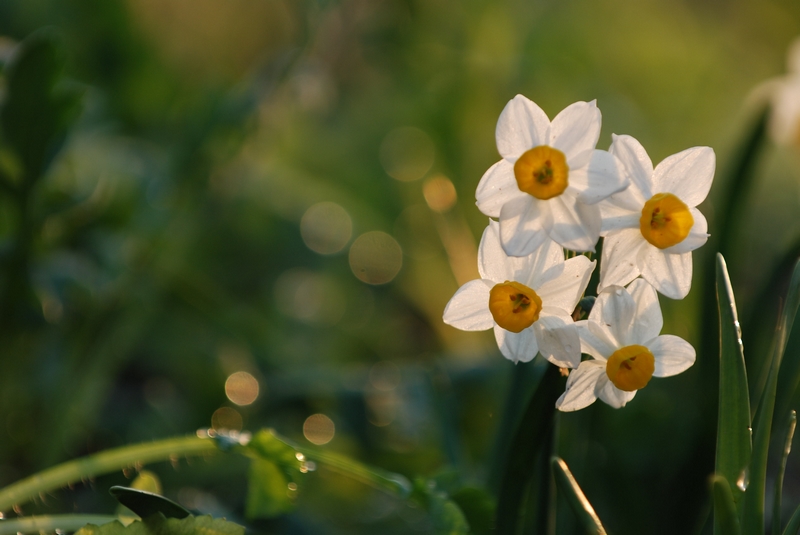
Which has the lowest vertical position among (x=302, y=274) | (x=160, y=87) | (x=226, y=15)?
(x=302, y=274)

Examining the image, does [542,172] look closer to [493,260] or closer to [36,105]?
[493,260]

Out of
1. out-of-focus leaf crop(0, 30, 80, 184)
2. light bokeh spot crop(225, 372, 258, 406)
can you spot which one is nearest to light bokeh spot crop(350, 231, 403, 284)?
light bokeh spot crop(225, 372, 258, 406)

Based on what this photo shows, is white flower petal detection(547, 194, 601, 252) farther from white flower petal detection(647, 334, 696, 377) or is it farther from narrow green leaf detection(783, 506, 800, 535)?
narrow green leaf detection(783, 506, 800, 535)

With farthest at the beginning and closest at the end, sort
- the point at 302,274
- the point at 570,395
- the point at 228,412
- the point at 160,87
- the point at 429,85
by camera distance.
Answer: the point at 429,85 < the point at 302,274 < the point at 160,87 < the point at 228,412 < the point at 570,395

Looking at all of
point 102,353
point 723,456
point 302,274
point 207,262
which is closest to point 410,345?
point 302,274

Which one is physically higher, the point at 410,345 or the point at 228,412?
the point at 410,345

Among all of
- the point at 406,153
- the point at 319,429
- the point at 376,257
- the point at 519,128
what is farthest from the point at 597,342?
the point at 406,153

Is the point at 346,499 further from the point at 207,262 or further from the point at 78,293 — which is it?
the point at 207,262
